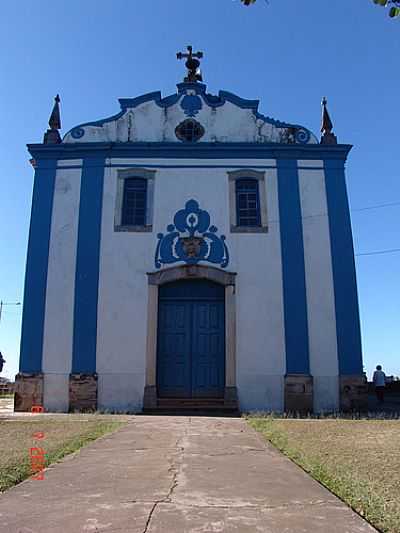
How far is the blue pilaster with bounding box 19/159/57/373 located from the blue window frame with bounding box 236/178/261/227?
181 inches

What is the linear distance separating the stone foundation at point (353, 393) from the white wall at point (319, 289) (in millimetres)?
135

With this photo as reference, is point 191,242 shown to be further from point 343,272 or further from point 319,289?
point 343,272

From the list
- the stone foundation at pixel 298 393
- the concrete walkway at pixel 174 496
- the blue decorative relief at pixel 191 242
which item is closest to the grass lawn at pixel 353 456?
the concrete walkway at pixel 174 496

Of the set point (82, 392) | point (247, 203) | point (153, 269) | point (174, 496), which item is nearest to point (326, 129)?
point (247, 203)

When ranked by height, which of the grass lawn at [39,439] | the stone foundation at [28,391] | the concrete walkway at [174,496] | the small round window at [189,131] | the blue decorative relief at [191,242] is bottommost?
the concrete walkway at [174,496]

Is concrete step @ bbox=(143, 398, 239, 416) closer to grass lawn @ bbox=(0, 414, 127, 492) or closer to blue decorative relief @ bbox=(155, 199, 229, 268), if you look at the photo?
grass lawn @ bbox=(0, 414, 127, 492)

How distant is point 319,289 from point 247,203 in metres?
2.74

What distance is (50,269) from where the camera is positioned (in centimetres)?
1226

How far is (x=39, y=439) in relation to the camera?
6246 millimetres

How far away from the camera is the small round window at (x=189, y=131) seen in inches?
523

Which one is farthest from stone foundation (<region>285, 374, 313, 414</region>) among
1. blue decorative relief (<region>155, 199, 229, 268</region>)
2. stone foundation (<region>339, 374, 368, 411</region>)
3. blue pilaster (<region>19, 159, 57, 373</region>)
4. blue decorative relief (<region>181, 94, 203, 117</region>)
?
blue decorative relief (<region>181, 94, 203, 117</region>)

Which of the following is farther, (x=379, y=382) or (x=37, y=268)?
(x=379, y=382)

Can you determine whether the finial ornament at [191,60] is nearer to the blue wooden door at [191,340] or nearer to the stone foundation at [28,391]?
the blue wooden door at [191,340]

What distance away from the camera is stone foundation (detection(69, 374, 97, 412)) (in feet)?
37.7
